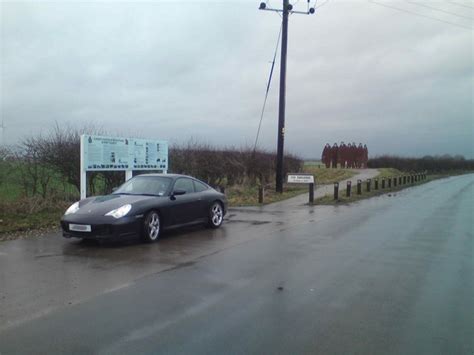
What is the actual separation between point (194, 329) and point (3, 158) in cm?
1094

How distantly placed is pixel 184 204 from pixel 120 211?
190cm

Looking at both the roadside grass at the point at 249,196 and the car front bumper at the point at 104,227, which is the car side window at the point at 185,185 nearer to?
the car front bumper at the point at 104,227

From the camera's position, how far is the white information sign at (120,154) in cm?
1250

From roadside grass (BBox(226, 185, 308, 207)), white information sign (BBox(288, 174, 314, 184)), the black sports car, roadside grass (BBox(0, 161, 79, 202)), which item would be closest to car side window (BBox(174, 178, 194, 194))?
the black sports car

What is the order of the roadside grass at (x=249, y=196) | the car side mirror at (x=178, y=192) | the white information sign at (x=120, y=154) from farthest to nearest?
the roadside grass at (x=249, y=196), the white information sign at (x=120, y=154), the car side mirror at (x=178, y=192)

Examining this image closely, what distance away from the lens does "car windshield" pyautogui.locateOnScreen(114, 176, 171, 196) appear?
32.7 feet

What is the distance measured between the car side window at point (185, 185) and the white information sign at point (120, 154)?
3256mm

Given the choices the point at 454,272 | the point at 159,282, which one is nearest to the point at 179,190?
the point at 159,282

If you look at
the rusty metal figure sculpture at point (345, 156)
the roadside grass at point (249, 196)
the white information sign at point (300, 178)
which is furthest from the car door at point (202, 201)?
the rusty metal figure sculpture at point (345, 156)

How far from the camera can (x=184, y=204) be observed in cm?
1022

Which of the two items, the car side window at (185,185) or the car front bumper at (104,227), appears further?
the car side window at (185,185)

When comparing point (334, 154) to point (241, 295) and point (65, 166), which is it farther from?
point (241, 295)

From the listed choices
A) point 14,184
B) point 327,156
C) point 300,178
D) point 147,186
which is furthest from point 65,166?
point 327,156

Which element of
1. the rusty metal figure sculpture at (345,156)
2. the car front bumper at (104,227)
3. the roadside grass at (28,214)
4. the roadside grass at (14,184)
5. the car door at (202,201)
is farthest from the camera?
the rusty metal figure sculpture at (345,156)
